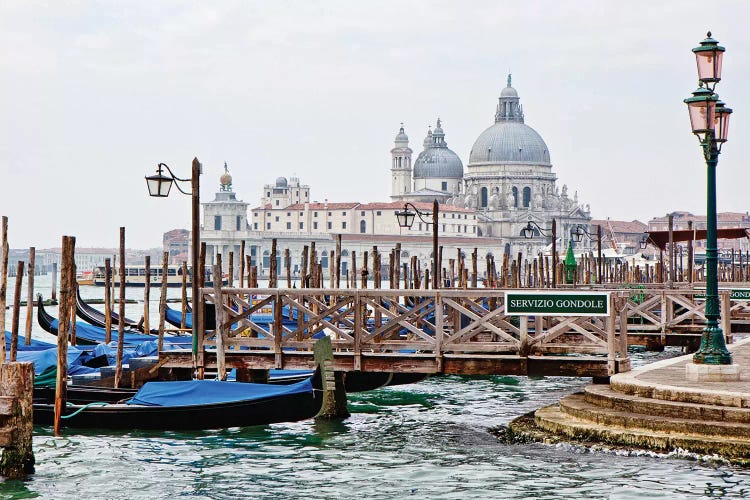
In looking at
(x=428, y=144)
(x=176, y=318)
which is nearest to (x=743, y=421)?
(x=176, y=318)

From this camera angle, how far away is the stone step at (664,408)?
26.7 ft

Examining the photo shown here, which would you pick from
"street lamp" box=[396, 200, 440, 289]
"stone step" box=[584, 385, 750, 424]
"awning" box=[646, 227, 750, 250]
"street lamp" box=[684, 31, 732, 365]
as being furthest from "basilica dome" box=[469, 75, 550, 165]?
"stone step" box=[584, 385, 750, 424]

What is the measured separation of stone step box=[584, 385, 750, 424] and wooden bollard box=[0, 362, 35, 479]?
12.8 feet

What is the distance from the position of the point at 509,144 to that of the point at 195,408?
104 meters

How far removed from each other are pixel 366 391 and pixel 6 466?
5890 millimetres

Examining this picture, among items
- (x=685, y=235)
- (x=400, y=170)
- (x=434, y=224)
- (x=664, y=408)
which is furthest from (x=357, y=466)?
(x=400, y=170)

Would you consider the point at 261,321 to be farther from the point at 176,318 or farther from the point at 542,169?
the point at 542,169

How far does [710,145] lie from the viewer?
9.10m

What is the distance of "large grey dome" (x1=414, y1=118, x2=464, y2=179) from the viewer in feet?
394

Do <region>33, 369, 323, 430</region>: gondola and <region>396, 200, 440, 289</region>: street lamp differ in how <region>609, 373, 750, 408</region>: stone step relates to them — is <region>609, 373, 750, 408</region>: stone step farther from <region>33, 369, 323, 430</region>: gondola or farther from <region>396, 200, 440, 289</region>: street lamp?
<region>396, 200, 440, 289</region>: street lamp

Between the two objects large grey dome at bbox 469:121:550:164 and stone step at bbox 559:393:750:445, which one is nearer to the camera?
stone step at bbox 559:393:750:445

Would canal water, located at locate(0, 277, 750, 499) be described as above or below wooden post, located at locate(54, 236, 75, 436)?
below

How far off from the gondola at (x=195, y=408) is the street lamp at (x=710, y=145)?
338 cm

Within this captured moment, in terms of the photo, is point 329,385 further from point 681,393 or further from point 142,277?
point 142,277
